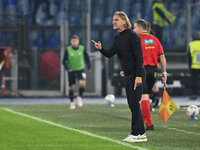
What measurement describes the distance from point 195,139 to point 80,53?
890cm

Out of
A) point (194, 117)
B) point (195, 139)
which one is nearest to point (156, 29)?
point (194, 117)

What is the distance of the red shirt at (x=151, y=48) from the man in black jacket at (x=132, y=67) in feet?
6.35

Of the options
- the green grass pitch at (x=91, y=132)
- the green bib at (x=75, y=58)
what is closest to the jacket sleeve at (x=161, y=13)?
the green bib at (x=75, y=58)

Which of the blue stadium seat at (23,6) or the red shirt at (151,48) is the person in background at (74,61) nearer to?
the red shirt at (151,48)

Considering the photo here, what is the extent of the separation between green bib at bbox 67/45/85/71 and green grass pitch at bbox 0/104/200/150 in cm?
413

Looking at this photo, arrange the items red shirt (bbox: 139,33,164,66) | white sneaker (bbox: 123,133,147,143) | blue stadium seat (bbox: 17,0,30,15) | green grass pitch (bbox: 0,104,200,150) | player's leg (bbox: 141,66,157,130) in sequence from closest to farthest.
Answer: green grass pitch (bbox: 0,104,200,150) → white sneaker (bbox: 123,133,147,143) → player's leg (bbox: 141,66,157,130) → red shirt (bbox: 139,33,164,66) → blue stadium seat (bbox: 17,0,30,15)

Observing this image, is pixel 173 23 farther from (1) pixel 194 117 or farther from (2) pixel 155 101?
(1) pixel 194 117

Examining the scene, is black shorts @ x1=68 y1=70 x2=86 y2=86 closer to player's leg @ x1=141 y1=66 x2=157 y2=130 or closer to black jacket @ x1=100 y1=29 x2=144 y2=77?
player's leg @ x1=141 y1=66 x2=157 y2=130

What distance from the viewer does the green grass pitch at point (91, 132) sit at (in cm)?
747

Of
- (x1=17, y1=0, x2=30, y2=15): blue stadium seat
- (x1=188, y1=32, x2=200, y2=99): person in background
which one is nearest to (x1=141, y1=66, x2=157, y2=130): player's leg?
(x1=188, y1=32, x2=200, y2=99): person in background

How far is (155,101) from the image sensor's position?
15859mm

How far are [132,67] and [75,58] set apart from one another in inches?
346

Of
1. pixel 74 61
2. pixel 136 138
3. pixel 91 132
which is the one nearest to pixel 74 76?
pixel 74 61

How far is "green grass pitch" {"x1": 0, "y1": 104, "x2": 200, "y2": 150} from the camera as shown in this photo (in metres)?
7.47
